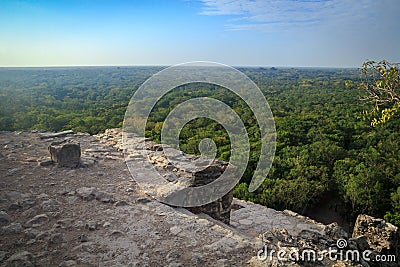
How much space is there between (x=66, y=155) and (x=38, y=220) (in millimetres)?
2694

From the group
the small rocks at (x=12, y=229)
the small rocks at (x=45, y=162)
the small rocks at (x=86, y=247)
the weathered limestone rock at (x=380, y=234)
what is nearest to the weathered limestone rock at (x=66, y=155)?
the small rocks at (x=45, y=162)

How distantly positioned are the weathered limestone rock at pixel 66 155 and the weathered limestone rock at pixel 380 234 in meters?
6.82

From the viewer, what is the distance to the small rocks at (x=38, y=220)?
4524 millimetres

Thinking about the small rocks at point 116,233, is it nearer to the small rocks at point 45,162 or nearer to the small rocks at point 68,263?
the small rocks at point 68,263

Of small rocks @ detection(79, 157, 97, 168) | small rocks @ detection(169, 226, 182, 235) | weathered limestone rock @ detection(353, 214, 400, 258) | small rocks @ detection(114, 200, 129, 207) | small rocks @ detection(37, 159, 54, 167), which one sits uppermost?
small rocks @ detection(37, 159, 54, 167)

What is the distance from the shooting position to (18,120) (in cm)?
2492

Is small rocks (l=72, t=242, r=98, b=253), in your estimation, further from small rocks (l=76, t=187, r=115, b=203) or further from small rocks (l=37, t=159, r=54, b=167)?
→ small rocks (l=37, t=159, r=54, b=167)

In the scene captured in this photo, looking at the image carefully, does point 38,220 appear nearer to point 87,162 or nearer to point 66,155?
point 66,155

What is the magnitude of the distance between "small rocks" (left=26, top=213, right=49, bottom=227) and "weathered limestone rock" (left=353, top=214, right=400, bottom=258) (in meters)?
6.31

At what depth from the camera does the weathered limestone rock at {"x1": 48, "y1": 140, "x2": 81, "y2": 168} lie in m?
7.07

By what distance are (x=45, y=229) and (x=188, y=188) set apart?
2.72 meters

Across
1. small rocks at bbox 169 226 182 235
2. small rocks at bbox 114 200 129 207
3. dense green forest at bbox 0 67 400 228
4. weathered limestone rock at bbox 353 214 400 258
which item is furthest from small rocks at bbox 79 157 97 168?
weathered limestone rock at bbox 353 214 400 258

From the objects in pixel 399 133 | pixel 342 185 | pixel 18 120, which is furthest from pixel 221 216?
pixel 18 120

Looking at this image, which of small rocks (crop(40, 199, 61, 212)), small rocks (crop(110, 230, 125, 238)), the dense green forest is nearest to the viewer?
small rocks (crop(110, 230, 125, 238))
